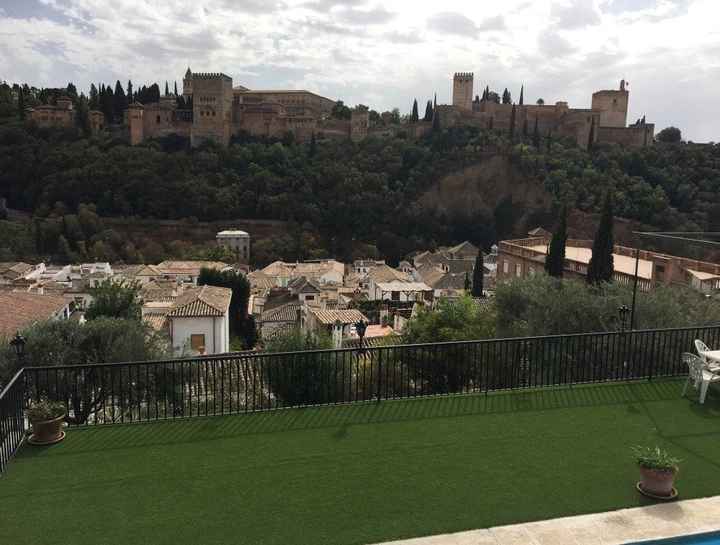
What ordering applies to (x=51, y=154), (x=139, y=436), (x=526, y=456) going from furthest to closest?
(x=51, y=154)
(x=139, y=436)
(x=526, y=456)

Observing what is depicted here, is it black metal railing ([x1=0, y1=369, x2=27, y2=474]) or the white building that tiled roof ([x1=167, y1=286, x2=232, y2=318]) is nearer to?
black metal railing ([x1=0, y1=369, x2=27, y2=474])

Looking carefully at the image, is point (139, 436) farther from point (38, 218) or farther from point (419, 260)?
point (38, 218)

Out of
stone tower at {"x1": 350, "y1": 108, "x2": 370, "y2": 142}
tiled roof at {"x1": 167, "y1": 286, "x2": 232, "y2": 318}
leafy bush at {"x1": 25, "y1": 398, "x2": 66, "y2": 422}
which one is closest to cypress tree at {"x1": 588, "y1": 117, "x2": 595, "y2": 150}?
stone tower at {"x1": 350, "y1": 108, "x2": 370, "y2": 142}

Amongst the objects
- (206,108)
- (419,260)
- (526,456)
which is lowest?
(419,260)

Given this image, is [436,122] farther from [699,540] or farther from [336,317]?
[699,540]

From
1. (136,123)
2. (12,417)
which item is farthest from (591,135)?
(12,417)

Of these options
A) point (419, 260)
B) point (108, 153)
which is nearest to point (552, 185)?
point (419, 260)

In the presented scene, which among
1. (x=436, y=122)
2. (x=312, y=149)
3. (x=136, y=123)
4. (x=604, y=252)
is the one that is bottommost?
(x=604, y=252)
